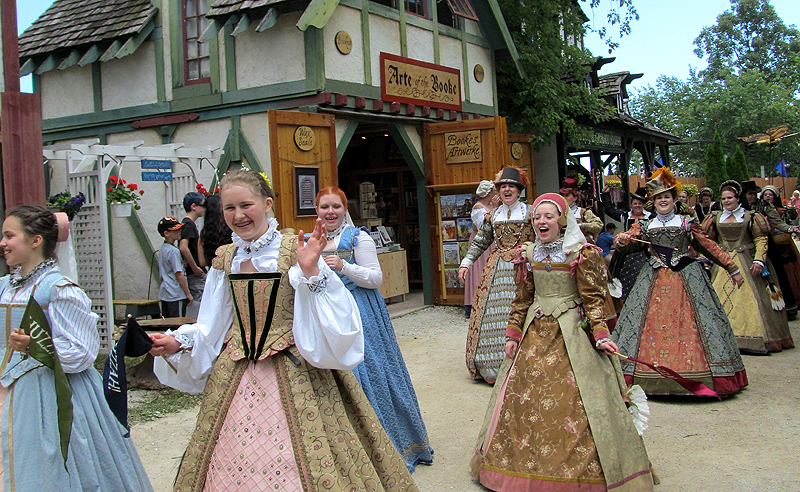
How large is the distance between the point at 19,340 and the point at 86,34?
830cm

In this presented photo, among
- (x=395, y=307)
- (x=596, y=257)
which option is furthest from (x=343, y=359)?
(x=395, y=307)

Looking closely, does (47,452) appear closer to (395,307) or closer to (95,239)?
(95,239)

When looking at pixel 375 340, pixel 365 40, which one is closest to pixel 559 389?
pixel 375 340

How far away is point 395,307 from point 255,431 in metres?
8.60

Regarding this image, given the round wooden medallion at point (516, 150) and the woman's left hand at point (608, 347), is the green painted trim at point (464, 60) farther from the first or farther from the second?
the woman's left hand at point (608, 347)

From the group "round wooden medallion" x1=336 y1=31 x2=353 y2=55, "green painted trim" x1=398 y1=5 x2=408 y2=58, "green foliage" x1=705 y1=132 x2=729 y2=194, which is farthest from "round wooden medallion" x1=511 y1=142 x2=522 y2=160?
"green foliage" x1=705 y1=132 x2=729 y2=194

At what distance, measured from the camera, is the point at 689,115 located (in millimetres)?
43781

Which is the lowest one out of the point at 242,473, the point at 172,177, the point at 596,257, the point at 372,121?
the point at 242,473

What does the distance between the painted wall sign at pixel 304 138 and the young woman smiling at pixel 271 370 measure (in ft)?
17.8

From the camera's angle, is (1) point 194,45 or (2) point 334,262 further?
(1) point 194,45

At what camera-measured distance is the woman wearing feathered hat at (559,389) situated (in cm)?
360

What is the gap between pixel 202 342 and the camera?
2846 mm

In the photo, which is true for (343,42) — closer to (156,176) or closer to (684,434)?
(156,176)

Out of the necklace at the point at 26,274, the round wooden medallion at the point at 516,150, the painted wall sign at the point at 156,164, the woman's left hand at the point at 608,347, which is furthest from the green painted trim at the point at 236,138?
the woman's left hand at the point at 608,347
